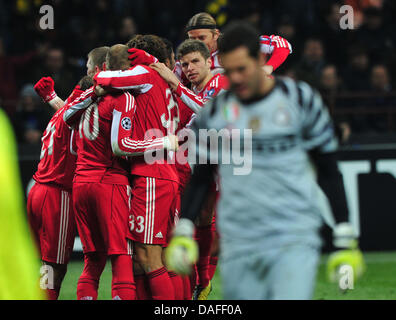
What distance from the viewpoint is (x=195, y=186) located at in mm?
4152

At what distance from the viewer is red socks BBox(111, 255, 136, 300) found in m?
5.65

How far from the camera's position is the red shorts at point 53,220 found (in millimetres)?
6113

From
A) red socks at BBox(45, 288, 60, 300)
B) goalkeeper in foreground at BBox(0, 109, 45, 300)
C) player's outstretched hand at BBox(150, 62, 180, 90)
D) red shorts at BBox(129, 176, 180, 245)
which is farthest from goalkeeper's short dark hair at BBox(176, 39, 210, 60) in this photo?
goalkeeper in foreground at BBox(0, 109, 45, 300)

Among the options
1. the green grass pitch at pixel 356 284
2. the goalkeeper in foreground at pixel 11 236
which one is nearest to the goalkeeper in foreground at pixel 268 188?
the goalkeeper in foreground at pixel 11 236

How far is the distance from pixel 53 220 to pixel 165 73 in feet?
4.76

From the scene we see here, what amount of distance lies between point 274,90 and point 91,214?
2.29 meters

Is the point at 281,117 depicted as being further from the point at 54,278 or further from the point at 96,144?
the point at 54,278

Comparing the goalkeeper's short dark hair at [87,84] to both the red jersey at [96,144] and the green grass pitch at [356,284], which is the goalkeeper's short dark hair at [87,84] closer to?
the red jersey at [96,144]

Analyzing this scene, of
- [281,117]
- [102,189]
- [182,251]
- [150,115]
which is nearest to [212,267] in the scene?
[102,189]

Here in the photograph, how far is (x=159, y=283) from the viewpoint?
5.77m

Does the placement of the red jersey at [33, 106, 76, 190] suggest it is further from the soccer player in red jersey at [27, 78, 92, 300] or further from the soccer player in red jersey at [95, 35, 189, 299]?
the soccer player in red jersey at [95, 35, 189, 299]

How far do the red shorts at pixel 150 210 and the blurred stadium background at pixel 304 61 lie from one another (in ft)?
9.98

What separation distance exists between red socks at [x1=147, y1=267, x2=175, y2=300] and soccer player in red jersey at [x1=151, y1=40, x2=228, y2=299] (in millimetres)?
1073
